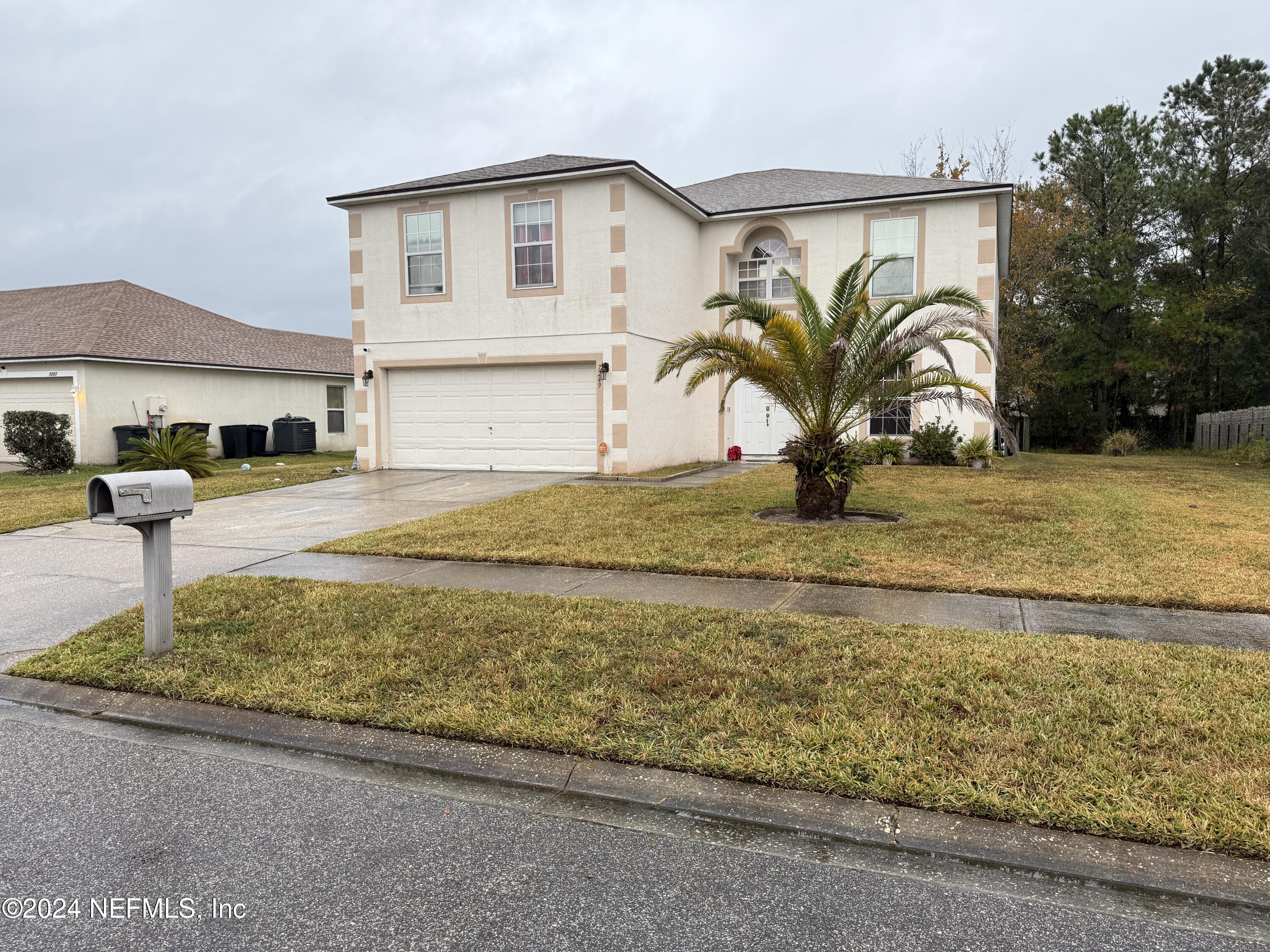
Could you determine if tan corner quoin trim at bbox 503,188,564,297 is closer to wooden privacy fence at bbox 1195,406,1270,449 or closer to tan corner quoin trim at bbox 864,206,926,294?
tan corner quoin trim at bbox 864,206,926,294

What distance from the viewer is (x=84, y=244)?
55875 mm

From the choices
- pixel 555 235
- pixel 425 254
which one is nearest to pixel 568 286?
pixel 555 235

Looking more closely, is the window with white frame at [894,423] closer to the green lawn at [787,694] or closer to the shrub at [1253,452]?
the shrub at [1253,452]

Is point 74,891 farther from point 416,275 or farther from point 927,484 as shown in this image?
point 416,275

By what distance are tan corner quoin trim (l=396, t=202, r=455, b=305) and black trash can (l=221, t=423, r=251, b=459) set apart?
9.45 m

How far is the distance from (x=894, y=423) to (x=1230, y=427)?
13.6m

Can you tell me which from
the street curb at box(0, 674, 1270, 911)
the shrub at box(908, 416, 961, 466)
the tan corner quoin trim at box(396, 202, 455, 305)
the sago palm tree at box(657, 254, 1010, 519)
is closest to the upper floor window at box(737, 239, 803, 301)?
the shrub at box(908, 416, 961, 466)

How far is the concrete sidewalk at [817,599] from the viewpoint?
530 cm

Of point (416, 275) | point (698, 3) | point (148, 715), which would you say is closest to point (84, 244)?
point (416, 275)

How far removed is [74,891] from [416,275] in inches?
612

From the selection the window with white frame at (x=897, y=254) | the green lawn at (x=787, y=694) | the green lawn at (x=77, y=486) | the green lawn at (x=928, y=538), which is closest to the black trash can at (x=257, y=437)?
the green lawn at (x=77, y=486)

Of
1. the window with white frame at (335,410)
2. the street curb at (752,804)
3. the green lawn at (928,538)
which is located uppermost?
the window with white frame at (335,410)

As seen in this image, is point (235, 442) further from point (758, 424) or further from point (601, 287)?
point (758, 424)

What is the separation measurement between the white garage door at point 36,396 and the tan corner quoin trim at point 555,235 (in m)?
12.3
